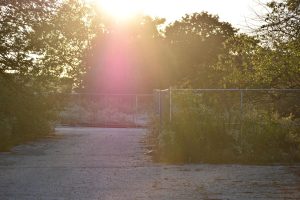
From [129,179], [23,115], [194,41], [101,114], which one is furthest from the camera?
[194,41]

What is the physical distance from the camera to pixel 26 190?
11.8 m

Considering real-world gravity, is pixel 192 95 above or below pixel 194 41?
below

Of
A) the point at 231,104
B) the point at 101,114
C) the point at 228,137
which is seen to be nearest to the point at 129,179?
the point at 228,137

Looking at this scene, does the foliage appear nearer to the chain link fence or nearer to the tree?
the chain link fence

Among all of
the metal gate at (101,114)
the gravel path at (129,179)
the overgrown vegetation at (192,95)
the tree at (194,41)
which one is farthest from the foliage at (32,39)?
the tree at (194,41)

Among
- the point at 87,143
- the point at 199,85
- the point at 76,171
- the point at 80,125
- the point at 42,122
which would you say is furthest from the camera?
the point at 199,85

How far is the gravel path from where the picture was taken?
37.5 feet

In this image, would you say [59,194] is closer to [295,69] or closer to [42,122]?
[295,69]

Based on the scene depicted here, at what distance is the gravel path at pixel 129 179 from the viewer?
→ 11.4 meters

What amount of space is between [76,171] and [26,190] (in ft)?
9.84

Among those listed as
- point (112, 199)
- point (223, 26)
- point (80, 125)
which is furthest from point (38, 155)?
point (223, 26)

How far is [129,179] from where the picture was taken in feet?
44.1

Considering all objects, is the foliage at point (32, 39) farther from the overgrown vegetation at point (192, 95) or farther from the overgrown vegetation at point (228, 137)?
the overgrown vegetation at point (228, 137)

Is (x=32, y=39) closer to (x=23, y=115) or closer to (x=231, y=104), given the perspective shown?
(x=231, y=104)
